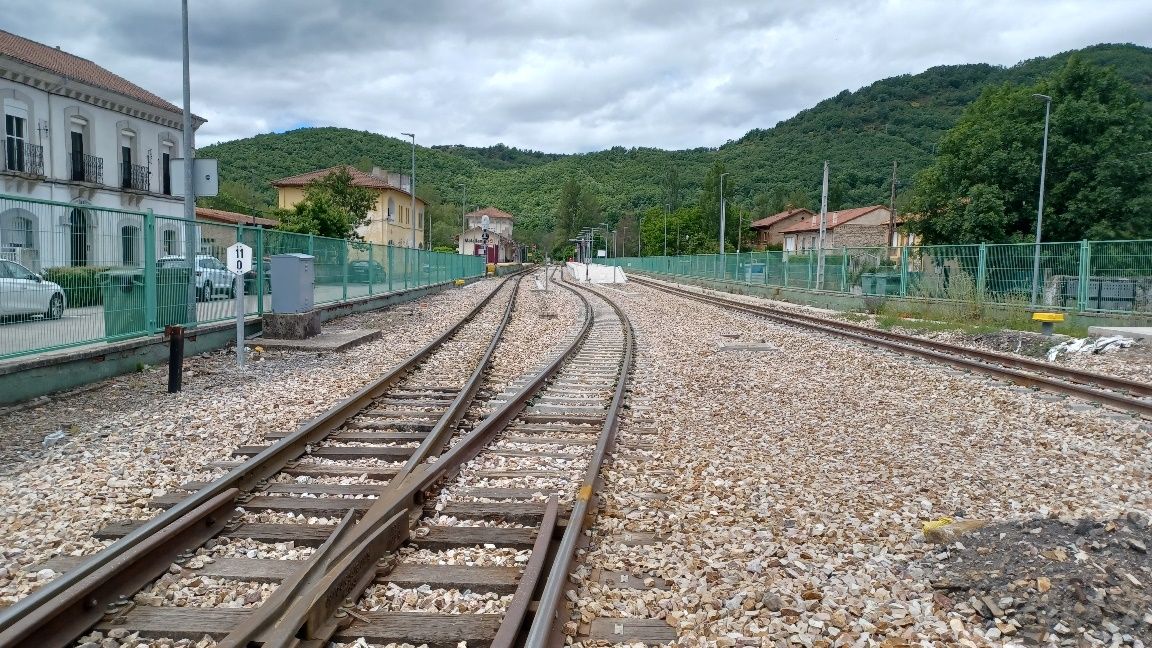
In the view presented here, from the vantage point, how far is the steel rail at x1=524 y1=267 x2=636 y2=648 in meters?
3.27

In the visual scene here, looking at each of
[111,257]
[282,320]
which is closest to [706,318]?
[282,320]

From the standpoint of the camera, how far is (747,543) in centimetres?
461

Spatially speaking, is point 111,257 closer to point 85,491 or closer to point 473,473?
point 85,491

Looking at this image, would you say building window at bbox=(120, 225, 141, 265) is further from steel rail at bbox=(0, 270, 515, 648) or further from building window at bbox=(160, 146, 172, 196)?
building window at bbox=(160, 146, 172, 196)

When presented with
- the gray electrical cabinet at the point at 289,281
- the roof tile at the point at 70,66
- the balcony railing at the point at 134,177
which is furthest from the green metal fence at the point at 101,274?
the balcony railing at the point at 134,177

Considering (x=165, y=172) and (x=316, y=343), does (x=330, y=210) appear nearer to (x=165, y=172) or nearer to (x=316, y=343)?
(x=165, y=172)

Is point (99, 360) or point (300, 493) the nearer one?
point (300, 493)

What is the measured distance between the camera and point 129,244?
10.2m

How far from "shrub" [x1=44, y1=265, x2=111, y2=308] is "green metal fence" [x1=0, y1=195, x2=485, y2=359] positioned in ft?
0.04

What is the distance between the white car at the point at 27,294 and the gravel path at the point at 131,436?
1.01 m

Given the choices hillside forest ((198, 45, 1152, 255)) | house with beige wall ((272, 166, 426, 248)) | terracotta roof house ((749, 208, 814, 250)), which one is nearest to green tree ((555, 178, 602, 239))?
hillside forest ((198, 45, 1152, 255))

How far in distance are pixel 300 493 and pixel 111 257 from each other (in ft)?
20.9

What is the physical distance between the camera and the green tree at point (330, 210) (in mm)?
38731

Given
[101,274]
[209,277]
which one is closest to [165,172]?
[209,277]
